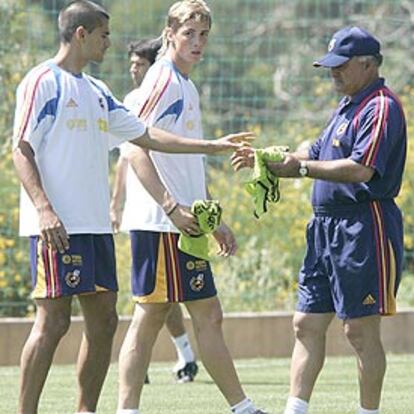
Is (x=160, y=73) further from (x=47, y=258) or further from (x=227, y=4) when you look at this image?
(x=227, y=4)

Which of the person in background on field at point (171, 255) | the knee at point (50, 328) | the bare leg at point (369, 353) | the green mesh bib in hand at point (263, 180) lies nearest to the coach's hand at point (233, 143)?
the green mesh bib in hand at point (263, 180)

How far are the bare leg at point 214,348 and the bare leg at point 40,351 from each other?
94cm

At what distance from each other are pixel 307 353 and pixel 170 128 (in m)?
1.39

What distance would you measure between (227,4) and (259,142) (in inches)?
49.0

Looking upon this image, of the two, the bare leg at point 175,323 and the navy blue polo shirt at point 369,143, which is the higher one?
the navy blue polo shirt at point 369,143

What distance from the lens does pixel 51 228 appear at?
27.3 ft

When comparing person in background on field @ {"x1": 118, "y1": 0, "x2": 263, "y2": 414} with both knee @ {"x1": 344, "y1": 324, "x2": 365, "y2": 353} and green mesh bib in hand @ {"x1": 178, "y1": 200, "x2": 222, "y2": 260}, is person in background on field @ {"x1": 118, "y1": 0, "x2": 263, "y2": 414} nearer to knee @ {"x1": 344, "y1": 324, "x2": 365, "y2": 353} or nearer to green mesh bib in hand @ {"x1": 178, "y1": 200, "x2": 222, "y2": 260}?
green mesh bib in hand @ {"x1": 178, "y1": 200, "x2": 222, "y2": 260}

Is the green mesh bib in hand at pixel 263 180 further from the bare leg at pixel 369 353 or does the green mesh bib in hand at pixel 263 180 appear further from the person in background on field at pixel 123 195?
the person in background on field at pixel 123 195

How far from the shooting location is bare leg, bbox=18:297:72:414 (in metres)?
8.52

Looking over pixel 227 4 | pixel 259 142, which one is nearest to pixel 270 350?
pixel 259 142

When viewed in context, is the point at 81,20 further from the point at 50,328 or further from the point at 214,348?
the point at 214,348

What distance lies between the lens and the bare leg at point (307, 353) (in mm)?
8859

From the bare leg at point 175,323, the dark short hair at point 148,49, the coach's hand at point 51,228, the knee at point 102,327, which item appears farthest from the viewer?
the bare leg at point 175,323

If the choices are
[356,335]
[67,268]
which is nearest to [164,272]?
Answer: [67,268]
